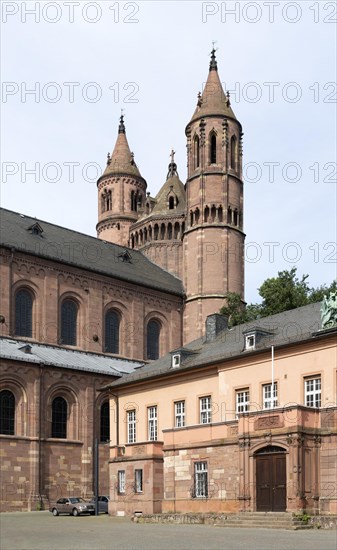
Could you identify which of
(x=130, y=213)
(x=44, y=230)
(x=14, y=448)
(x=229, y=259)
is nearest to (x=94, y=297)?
(x=44, y=230)

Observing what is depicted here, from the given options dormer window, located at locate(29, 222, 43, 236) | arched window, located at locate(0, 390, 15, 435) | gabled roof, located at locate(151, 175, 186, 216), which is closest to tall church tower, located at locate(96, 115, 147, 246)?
gabled roof, located at locate(151, 175, 186, 216)

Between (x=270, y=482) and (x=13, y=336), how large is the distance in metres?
28.2

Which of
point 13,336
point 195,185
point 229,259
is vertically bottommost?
point 13,336

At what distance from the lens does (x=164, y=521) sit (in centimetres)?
3469

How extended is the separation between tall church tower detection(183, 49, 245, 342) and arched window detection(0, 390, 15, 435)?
2011 cm

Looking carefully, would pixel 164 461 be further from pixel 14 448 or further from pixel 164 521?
pixel 14 448

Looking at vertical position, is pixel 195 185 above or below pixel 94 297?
above

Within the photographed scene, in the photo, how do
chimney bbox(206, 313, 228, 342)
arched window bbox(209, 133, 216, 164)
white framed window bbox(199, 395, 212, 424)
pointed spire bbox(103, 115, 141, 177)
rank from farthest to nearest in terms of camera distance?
pointed spire bbox(103, 115, 141, 177) < arched window bbox(209, 133, 216, 164) < chimney bbox(206, 313, 228, 342) < white framed window bbox(199, 395, 212, 424)

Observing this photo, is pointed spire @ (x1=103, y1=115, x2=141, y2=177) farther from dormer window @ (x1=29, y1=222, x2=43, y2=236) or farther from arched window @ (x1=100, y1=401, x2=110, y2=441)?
arched window @ (x1=100, y1=401, x2=110, y2=441)

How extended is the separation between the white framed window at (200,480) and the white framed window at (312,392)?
538cm

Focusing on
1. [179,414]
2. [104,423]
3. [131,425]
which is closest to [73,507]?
[131,425]

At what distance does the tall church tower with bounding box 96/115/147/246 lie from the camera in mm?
85938

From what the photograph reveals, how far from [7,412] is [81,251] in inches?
719

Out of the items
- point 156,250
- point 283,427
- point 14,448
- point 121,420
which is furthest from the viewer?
point 156,250
